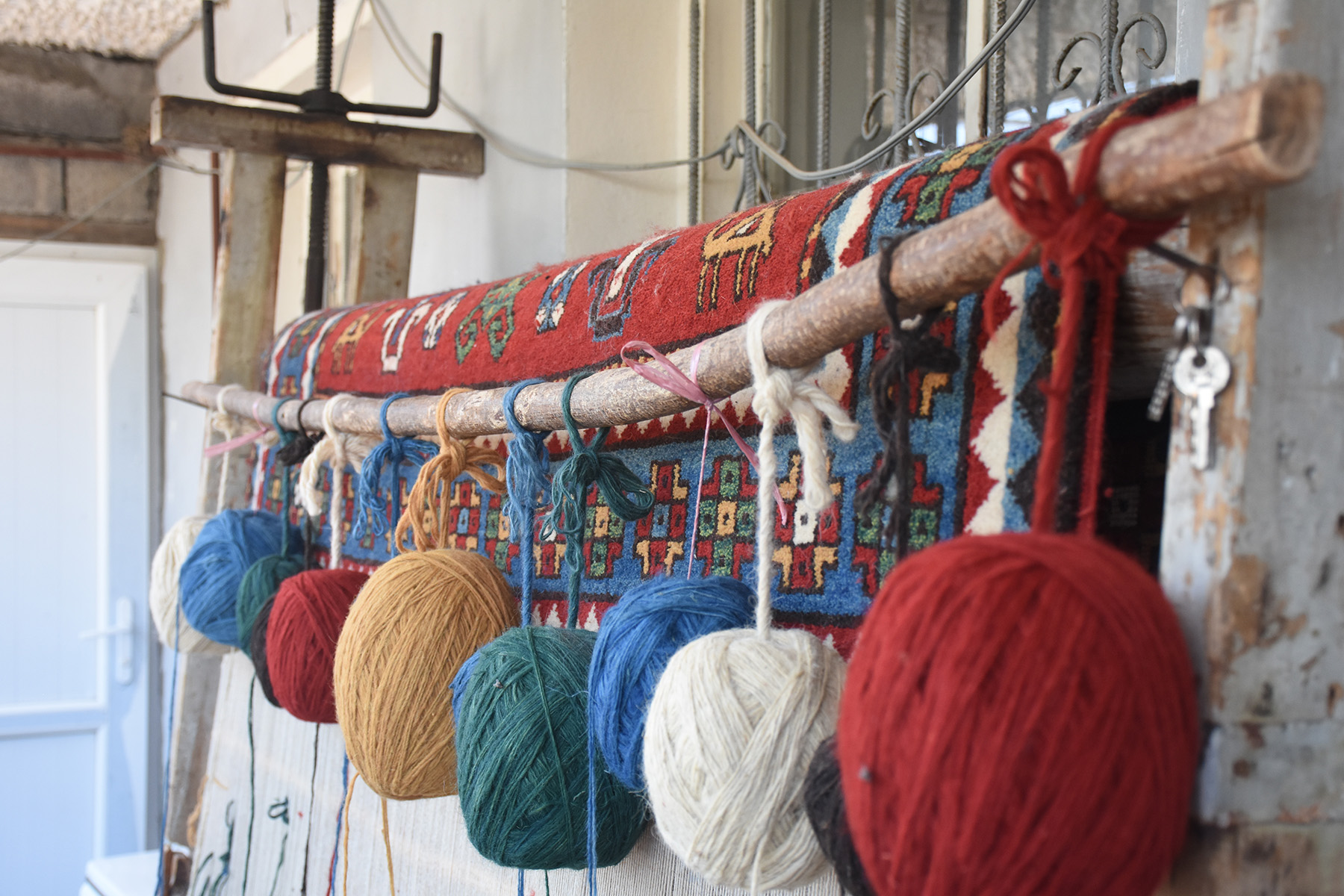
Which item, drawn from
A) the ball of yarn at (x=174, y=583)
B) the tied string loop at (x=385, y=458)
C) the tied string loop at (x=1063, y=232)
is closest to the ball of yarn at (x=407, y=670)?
the tied string loop at (x=385, y=458)

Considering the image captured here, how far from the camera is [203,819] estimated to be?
1607 mm

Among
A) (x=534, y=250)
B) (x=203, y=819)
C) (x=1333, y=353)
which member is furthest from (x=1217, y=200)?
(x=203, y=819)

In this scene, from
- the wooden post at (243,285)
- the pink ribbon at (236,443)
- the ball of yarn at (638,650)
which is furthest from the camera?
the wooden post at (243,285)

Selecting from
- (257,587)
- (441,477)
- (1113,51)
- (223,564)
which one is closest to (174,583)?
(223,564)

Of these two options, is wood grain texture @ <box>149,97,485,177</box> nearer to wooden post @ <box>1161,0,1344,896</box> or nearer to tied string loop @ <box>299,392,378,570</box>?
tied string loop @ <box>299,392,378,570</box>

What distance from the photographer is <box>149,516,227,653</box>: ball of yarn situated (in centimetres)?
137

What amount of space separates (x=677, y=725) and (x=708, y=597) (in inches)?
4.2

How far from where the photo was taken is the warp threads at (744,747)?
510 mm

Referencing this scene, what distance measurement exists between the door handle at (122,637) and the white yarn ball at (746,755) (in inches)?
117

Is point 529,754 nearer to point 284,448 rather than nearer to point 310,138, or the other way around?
point 284,448

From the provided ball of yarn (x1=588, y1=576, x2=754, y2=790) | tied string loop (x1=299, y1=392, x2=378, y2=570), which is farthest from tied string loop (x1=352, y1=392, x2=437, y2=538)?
ball of yarn (x1=588, y1=576, x2=754, y2=790)

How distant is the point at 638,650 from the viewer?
0.60m

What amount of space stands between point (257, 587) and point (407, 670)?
17.6 inches

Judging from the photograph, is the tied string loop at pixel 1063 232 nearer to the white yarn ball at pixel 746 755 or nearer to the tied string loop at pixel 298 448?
the white yarn ball at pixel 746 755
